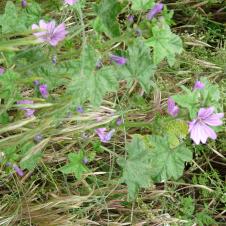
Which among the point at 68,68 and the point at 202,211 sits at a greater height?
the point at 68,68

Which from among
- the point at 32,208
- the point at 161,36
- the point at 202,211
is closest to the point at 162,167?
the point at 161,36

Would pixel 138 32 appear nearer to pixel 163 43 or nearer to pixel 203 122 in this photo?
pixel 163 43

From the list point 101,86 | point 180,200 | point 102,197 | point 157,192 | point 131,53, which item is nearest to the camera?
point 101,86

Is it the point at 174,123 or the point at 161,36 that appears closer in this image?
the point at 161,36

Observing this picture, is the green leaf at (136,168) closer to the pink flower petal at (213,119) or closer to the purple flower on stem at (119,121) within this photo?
the purple flower on stem at (119,121)

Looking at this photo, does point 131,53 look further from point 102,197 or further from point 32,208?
point 32,208

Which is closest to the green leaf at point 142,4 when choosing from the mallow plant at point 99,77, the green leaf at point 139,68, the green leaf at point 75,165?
the mallow plant at point 99,77
